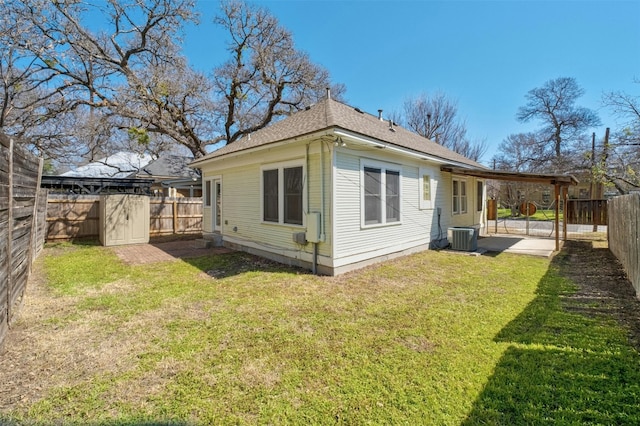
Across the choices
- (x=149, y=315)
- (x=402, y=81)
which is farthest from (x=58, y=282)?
(x=402, y=81)

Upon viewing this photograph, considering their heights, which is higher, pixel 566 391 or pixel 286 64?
pixel 286 64

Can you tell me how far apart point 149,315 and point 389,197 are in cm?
594

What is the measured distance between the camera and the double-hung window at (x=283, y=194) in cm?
704

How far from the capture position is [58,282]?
5.82 meters

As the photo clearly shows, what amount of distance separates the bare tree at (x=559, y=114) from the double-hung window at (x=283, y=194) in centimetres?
2634

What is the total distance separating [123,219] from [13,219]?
726cm

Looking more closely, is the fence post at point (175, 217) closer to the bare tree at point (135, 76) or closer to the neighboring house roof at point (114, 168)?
the bare tree at point (135, 76)

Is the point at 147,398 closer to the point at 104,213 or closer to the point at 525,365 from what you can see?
the point at 525,365

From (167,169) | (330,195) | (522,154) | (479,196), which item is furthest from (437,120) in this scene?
(167,169)

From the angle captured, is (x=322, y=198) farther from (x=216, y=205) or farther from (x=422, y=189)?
(x=216, y=205)

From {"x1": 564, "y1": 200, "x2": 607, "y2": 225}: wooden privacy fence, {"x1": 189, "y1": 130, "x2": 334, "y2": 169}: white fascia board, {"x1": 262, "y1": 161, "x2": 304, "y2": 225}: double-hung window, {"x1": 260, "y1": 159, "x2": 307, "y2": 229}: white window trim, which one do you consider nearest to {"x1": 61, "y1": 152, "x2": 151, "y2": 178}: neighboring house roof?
{"x1": 189, "y1": 130, "x2": 334, "y2": 169}: white fascia board

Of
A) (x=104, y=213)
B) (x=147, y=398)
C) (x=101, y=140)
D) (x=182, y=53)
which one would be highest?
(x=182, y=53)

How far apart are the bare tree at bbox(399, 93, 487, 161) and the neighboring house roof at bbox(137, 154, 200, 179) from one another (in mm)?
17074

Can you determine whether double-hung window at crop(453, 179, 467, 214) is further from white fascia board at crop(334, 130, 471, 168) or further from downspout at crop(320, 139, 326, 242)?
downspout at crop(320, 139, 326, 242)
